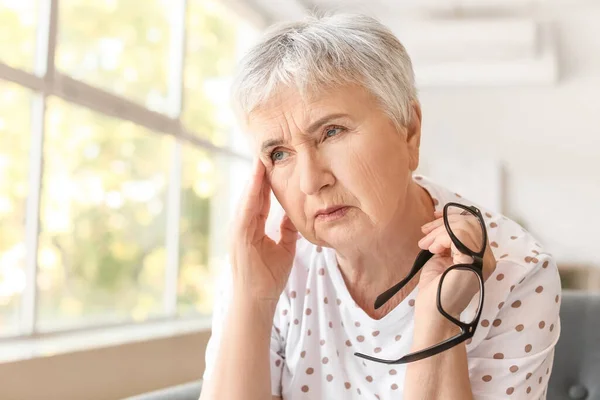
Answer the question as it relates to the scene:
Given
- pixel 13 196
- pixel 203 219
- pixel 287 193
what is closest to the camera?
pixel 287 193

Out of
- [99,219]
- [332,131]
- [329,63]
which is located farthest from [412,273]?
[99,219]

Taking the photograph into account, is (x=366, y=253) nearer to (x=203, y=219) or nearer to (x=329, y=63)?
(x=329, y=63)

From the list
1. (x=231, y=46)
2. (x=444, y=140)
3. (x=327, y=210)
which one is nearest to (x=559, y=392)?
(x=327, y=210)

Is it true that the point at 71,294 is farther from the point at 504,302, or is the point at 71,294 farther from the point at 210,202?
the point at 504,302

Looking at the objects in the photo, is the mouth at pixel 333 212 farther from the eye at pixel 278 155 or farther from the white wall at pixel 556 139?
the white wall at pixel 556 139

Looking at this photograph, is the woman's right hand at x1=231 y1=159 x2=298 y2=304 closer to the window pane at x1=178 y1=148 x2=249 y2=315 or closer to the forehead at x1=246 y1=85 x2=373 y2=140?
the forehead at x1=246 y1=85 x2=373 y2=140

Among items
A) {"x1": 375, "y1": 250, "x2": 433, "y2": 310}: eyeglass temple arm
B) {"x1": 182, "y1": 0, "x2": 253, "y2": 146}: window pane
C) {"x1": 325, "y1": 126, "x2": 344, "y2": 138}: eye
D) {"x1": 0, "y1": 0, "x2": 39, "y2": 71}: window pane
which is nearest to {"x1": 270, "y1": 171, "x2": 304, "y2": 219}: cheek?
{"x1": 325, "y1": 126, "x2": 344, "y2": 138}: eye

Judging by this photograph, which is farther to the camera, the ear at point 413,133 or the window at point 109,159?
the window at point 109,159

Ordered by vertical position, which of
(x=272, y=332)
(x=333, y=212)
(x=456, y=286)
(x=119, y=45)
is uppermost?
(x=119, y=45)

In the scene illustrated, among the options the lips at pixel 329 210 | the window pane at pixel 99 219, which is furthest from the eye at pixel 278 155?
the window pane at pixel 99 219

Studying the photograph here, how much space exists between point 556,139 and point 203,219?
2423 mm

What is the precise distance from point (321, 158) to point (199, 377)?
147 cm

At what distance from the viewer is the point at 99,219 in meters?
2.64

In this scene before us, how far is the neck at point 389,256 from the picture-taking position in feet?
4.03
